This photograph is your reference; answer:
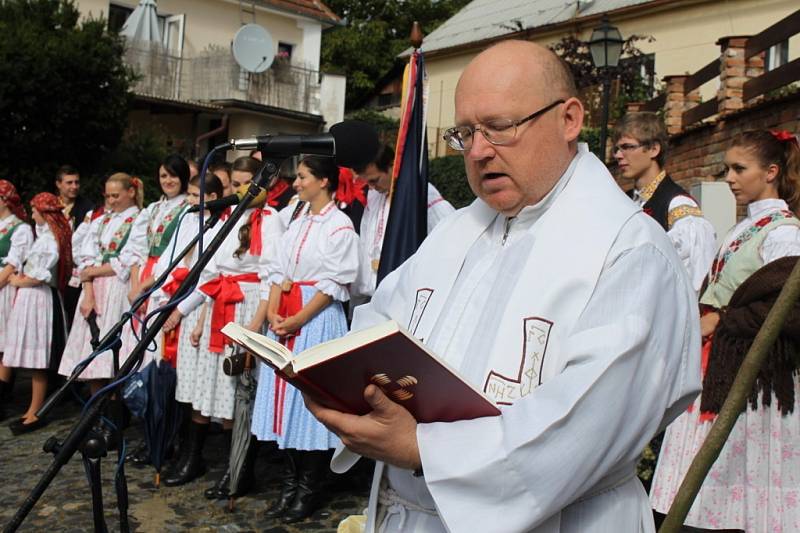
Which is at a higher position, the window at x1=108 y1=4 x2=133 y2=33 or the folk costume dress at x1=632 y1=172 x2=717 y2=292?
the window at x1=108 y1=4 x2=133 y2=33

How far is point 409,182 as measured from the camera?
16.7 ft

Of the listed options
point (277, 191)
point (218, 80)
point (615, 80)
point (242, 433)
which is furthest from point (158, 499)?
point (218, 80)

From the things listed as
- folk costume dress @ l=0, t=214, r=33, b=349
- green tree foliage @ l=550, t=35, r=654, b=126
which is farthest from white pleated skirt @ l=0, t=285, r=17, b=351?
green tree foliage @ l=550, t=35, r=654, b=126

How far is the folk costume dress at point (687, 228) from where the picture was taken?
430 cm

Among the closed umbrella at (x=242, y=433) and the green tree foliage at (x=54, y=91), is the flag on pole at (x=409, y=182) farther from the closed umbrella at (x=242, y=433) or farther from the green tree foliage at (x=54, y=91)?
the green tree foliage at (x=54, y=91)

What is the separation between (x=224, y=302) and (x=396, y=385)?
156 inches

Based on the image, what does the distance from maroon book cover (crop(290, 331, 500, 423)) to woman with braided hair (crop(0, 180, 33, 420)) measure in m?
6.21

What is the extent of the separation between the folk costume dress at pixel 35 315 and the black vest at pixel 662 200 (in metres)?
4.94

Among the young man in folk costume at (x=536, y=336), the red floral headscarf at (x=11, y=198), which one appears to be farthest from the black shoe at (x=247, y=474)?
the red floral headscarf at (x=11, y=198)

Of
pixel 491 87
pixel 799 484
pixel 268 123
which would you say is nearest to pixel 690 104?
pixel 799 484

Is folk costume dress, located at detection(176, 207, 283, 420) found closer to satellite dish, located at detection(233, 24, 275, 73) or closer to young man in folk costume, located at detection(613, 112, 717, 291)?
young man in folk costume, located at detection(613, 112, 717, 291)

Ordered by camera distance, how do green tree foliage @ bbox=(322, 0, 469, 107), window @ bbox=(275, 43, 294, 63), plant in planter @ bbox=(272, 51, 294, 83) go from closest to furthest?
1. plant in planter @ bbox=(272, 51, 294, 83)
2. window @ bbox=(275, 43, 294, 63)
3. green tree foliage @ bbox=(322, 0, 469, 107)

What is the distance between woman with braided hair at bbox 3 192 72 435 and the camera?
23.1ft

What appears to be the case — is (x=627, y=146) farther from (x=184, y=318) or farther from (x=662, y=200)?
(x=184, y=318)
